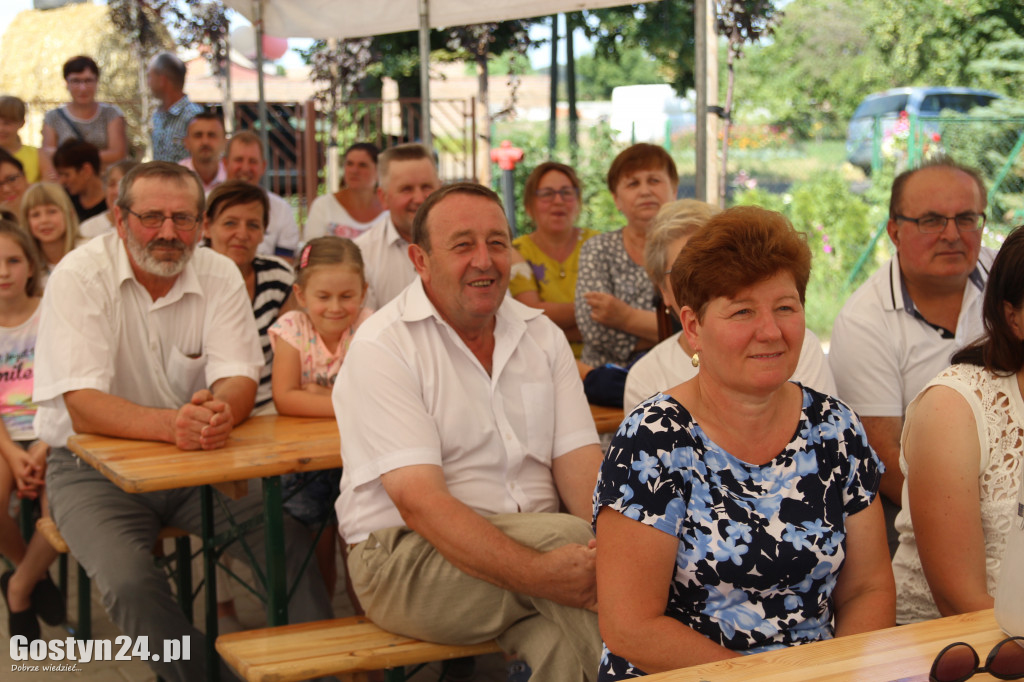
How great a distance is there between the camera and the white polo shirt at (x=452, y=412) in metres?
2.60

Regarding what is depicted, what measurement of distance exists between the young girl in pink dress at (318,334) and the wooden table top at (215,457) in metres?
0.40

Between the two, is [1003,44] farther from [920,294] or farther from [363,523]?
[363,523]

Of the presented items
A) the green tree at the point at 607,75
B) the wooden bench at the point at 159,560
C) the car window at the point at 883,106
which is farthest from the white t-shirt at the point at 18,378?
the green tree at the point at 607,75

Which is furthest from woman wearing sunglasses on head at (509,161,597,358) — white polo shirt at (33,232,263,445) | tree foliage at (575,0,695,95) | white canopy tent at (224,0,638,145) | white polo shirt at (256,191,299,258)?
tree foliage at (575,0,695,95)

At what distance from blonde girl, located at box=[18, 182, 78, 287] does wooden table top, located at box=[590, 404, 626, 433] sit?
2.91 m

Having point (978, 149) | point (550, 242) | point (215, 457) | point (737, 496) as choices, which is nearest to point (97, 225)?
point (550, 242)

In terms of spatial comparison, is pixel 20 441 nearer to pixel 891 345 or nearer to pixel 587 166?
pixel 891 345

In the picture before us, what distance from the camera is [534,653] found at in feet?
7.91

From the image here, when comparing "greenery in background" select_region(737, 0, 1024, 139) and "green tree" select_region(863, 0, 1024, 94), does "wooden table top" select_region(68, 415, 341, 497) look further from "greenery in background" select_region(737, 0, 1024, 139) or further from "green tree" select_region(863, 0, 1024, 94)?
"green tree" select_region(863, 0, 1024, 94)

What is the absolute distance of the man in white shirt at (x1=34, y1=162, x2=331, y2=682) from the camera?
303 cm

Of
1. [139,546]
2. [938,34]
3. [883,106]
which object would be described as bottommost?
[139,546]

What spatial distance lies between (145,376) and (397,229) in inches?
69.1

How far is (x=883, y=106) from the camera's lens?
62.1 feet

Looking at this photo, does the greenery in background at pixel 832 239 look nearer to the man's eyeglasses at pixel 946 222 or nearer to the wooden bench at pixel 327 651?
the man's eyeglasses at pixel 946 222
